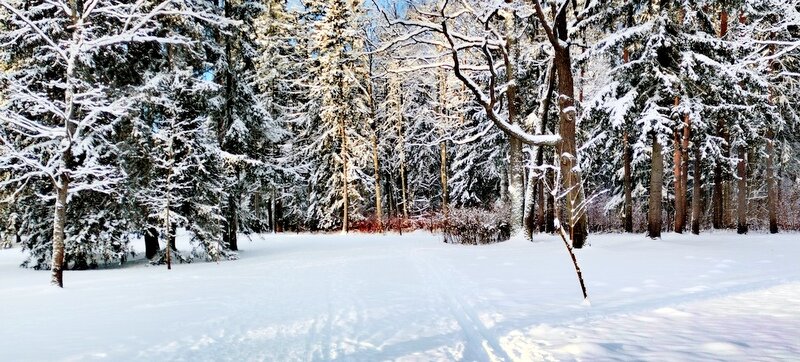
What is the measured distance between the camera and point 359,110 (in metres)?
28.2

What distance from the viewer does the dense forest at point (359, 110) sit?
424 inches

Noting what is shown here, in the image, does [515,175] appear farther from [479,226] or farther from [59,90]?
[59,90]

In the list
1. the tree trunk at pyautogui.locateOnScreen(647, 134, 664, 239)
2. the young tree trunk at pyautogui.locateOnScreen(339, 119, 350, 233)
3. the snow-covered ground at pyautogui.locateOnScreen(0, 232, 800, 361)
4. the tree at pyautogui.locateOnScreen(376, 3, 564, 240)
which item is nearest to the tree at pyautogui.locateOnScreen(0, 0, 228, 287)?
the snow-covered ground at pyautogui.locateOnScreen(0, 232, 800, 361)

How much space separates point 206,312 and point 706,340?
597 centimetres

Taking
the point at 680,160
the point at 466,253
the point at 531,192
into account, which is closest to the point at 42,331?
the point at 466,253

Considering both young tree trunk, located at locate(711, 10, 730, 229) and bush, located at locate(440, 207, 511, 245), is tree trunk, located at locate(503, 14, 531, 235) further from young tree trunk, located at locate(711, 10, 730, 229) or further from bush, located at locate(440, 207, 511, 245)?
young tree trunk, located at locate(711, 10, 730, 229)

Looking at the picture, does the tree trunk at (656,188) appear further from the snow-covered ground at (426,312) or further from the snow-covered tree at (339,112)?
the snow-covered tree at (339,112)

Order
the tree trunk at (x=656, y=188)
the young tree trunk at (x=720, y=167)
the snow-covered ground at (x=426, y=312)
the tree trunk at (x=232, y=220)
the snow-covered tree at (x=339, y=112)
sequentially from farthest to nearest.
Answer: the snow-covered tree at (x=339, y=112) < the young tree trunk at (x=720, y=167) < the tree trunk at (x=232, y=220) < the tree trunk at (x=656, y=188) < the snow-covered ground at (x=426, y=312)

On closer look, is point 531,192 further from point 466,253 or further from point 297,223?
point 297,223

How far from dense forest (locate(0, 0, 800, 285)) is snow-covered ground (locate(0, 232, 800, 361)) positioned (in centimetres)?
137

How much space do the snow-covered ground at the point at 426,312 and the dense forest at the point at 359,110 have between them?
1367 mm

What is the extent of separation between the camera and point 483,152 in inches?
1100

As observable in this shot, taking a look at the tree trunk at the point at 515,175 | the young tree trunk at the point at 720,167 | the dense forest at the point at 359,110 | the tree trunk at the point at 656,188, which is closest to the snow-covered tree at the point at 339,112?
the dense forest at the point at 359,110

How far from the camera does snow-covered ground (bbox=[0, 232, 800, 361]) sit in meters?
4.39
